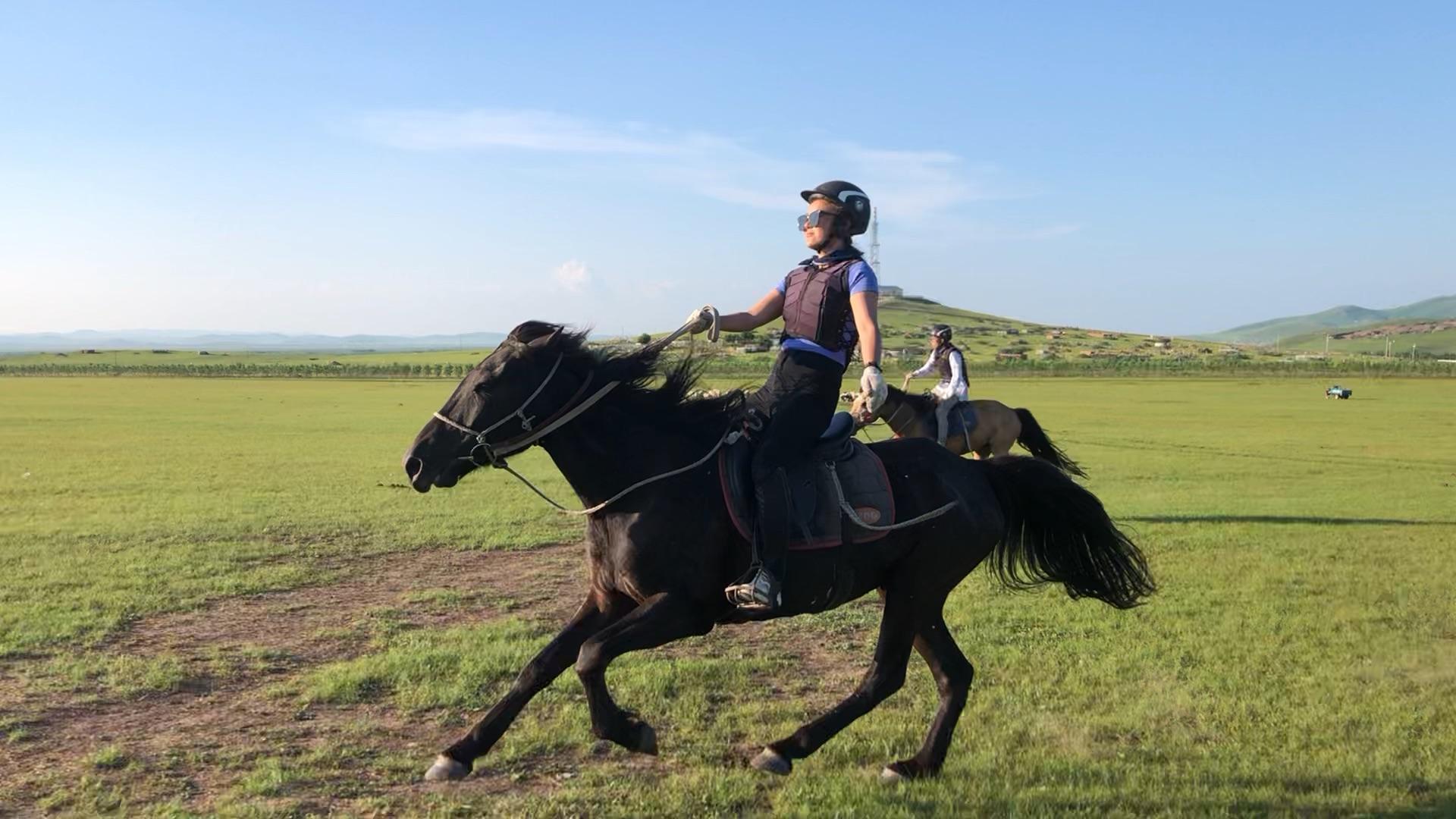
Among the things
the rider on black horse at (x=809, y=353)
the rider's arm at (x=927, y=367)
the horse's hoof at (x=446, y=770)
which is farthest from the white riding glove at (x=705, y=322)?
the rider's arm at (x=927, y=367)

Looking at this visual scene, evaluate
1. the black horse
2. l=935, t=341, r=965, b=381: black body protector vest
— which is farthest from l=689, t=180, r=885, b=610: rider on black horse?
l=935, t=341, r=965, b=381: black body protector vest

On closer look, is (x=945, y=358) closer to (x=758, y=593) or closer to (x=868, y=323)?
(x=868, y=323)

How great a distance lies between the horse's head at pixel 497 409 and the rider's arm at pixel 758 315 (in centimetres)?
90

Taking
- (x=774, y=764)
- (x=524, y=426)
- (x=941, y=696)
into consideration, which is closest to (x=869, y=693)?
(x=941, y=696)

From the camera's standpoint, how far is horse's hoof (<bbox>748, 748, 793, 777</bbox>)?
5793 millimetres

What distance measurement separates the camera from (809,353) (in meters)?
5.79

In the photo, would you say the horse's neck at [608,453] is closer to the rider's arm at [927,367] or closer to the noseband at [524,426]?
the noseband at [524,426]

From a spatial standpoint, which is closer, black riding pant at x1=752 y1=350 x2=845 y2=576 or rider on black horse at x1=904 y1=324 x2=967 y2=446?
black riding pant at x1=752 y1=350 x2=845 y2=576

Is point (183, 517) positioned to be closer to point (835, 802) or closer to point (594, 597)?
point (594, 597)

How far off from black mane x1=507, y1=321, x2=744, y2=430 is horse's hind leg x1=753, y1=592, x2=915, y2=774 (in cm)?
160

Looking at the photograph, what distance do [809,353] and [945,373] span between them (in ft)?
35.6

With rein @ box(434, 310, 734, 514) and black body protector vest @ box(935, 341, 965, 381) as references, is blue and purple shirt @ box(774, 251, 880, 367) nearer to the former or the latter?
rein @ box(434, 310, 734, 514)

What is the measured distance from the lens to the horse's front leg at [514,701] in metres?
5.59

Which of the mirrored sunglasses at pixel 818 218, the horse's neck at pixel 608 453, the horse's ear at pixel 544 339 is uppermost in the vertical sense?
the mirrored sunglasses at pixel 818 218
